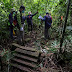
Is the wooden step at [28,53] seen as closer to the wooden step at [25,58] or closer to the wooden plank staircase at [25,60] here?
the wooden plank staircase at [25,60]

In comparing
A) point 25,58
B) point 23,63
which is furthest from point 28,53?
point 23,63

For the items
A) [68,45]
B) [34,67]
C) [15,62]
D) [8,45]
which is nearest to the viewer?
[68,45]

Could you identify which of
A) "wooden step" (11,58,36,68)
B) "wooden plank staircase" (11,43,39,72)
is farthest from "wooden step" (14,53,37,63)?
"wooden step" (11,58,36,68)

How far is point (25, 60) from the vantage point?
4.02 meters

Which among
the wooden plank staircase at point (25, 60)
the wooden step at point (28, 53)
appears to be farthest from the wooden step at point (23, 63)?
the wooden step at point (28, 53)

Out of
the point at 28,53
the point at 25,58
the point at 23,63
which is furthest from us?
the point at 28,53

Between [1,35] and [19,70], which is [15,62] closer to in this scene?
[19,70]

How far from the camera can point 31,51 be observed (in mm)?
4277

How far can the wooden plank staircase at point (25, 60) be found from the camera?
3.67 m

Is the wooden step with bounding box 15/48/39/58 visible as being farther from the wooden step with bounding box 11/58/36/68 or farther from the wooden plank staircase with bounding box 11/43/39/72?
the wooden step with bounding box 11/58/36/68

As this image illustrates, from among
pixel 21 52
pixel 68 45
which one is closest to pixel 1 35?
pixel 21 52

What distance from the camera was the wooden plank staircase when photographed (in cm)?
367

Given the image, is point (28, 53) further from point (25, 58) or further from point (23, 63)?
point (23, 63)

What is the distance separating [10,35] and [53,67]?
14.2ft
